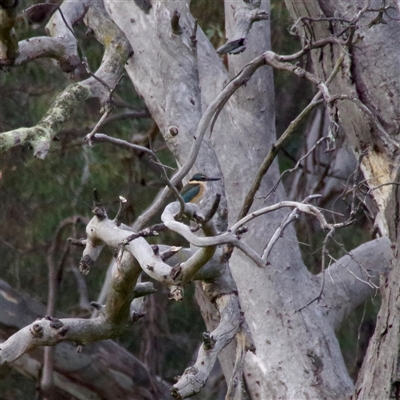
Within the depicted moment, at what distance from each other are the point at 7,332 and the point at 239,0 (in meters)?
2.59

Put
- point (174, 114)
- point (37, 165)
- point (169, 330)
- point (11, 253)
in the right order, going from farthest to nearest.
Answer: point (169, 330) < point (11, 253) < point (37, 165) < point (174, 114)

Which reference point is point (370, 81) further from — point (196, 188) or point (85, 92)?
point (85, 92)

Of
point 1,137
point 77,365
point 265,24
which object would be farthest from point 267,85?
point 1,137

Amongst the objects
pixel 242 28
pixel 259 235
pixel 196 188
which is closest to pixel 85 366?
pixel 259 235

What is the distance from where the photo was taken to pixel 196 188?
3.99m

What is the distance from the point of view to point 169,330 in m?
8.05

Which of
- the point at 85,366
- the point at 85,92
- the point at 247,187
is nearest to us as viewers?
the point at 85,92

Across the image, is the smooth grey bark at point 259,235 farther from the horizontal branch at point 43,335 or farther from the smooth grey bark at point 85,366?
the smooth grey bark at point 85,366

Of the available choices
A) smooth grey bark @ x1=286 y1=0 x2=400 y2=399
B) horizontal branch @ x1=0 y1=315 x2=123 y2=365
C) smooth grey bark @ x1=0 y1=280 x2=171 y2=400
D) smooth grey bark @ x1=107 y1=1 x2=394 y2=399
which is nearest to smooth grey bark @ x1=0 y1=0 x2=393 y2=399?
smooth grey bark @ x1=107 y1=1 x2=394 y2=399

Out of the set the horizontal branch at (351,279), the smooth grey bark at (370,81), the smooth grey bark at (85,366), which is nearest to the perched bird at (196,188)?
the smooth grey bark at (370,81)

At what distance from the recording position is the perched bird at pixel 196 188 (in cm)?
355

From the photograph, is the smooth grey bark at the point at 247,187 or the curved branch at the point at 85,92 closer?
the curved branch at the point at 85,92

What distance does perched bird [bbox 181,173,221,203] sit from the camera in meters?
3.55

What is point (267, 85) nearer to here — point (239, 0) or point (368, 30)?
point (239, 0)
